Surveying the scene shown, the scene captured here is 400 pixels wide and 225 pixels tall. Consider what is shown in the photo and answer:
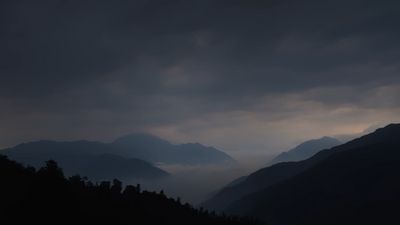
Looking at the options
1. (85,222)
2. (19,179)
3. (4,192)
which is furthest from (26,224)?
(19,179)

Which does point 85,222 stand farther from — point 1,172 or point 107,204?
point 1,172

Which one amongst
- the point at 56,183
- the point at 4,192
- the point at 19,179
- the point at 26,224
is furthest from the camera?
the point at 19,179

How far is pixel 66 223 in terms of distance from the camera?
71.8 m

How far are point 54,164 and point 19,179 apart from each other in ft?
395

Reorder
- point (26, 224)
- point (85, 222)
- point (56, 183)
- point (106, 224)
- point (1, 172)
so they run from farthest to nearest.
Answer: point (1, 172)
point (106, 224)
point (85, 222)
point (56, 183)
point (26, 224)

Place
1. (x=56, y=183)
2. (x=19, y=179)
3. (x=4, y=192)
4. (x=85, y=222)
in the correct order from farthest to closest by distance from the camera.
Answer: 1. (x=19, y=179)
2. (x=4, y=192)
3. (x=85, y=222)
4. (x=56, y=183)

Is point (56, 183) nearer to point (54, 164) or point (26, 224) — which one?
point (54, 164)

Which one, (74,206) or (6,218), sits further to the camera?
(74,206)

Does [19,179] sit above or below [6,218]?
above

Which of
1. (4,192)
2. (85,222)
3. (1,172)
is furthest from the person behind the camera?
(1,172)

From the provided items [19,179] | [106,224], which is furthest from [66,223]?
[19,179]

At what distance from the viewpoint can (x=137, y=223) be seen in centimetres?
19375

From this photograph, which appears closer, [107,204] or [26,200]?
[26,200]

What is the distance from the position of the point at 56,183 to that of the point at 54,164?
11.0 ft
